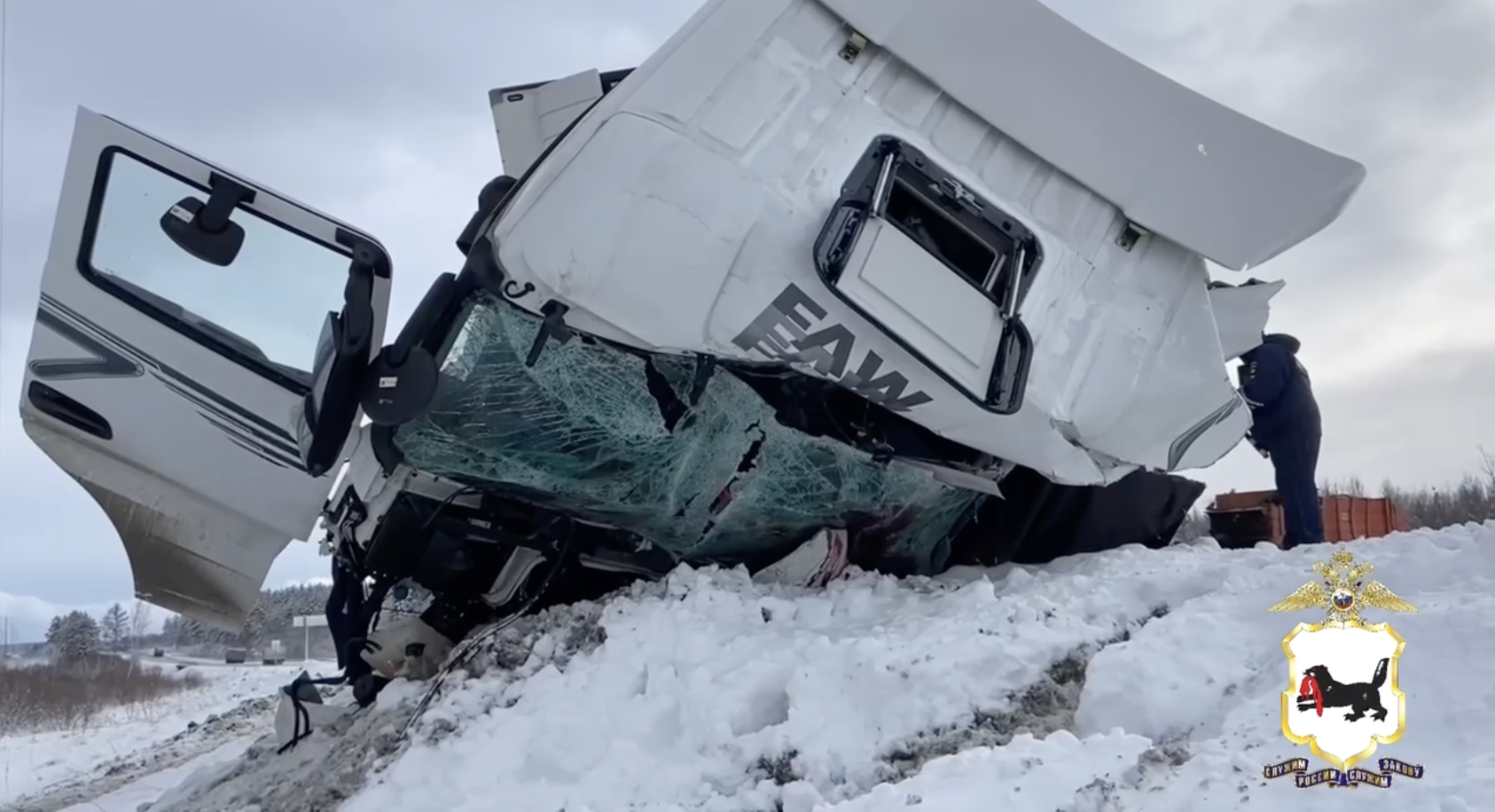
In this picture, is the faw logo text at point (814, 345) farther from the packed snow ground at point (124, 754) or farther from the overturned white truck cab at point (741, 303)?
the packed snow ground at point (124, 754)

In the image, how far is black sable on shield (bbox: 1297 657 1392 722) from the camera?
7.63ft

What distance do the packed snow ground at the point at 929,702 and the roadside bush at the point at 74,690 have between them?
1859 cm

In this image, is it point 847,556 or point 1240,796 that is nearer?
point 1240,796

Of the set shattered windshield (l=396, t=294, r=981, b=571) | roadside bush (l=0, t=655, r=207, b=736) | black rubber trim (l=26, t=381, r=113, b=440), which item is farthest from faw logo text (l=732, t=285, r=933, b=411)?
roadside bush (l=0, t=655, r=207, b=736)

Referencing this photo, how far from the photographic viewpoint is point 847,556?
4.33m

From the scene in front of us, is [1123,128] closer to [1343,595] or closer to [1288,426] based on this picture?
[1343,595]

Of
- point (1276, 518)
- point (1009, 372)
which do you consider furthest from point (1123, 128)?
point (1276, 518)

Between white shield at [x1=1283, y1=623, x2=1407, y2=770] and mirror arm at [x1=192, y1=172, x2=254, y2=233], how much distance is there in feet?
11.0

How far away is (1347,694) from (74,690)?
33007 millimetres

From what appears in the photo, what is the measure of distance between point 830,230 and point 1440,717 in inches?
76.3

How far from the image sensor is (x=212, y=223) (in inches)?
129

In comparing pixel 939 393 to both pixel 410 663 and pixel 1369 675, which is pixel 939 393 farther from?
pixel 410 663

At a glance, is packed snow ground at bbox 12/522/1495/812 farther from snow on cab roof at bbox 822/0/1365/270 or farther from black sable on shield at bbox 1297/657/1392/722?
snow on cab roof at bbox 822/0/1365/270

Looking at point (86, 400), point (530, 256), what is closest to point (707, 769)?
point (530, 256)
